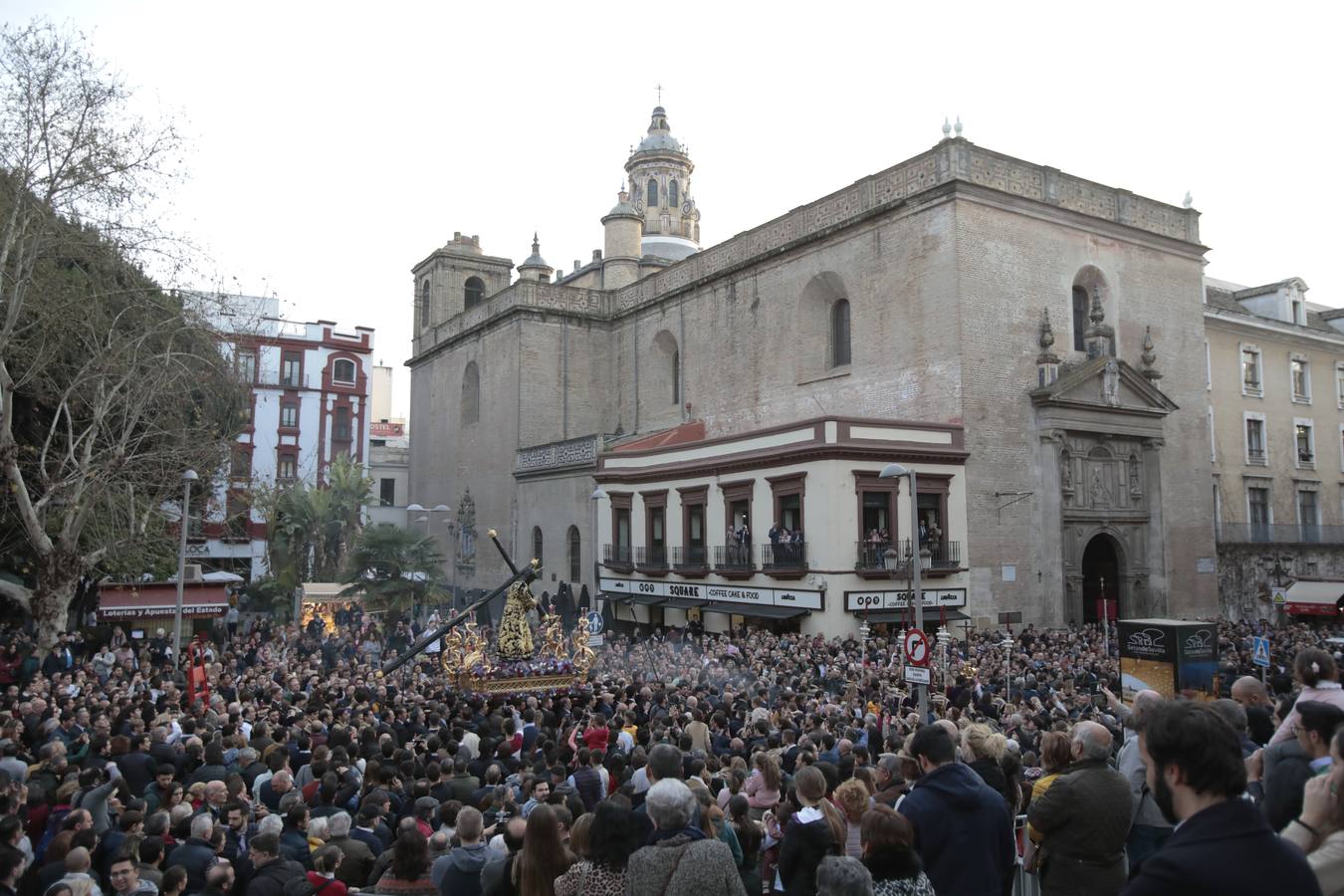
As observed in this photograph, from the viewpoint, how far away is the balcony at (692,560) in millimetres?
28797

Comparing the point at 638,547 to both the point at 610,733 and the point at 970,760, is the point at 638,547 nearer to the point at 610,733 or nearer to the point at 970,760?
the point at 610,733

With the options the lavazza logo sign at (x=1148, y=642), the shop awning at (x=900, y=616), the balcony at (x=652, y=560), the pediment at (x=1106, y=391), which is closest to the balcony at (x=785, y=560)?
the shop awning at (x=900, y=616)

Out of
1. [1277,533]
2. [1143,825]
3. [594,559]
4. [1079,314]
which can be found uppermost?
[1079,314]

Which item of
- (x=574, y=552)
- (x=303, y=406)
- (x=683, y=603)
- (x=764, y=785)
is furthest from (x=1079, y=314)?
(x=303, y=406)

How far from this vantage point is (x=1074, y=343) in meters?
28.5

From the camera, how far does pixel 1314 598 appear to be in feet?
104

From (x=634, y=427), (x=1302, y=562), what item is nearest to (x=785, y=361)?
(x=634, y=427)

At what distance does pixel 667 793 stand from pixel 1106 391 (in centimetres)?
2643

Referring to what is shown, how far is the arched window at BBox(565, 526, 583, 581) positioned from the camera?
119ft

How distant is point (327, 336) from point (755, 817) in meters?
47.5

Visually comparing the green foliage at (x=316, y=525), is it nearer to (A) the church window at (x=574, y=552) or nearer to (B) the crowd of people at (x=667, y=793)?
(A) the church window at (x=574, y=552)

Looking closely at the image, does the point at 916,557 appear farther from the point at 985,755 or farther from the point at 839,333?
the point at 839,333

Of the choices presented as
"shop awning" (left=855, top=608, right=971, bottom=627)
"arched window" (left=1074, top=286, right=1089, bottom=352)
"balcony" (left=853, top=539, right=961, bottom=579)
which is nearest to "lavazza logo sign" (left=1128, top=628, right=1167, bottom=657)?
"balcony" (left=853, top=539, right=961, bottom=579)

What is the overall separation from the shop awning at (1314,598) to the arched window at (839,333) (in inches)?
658
